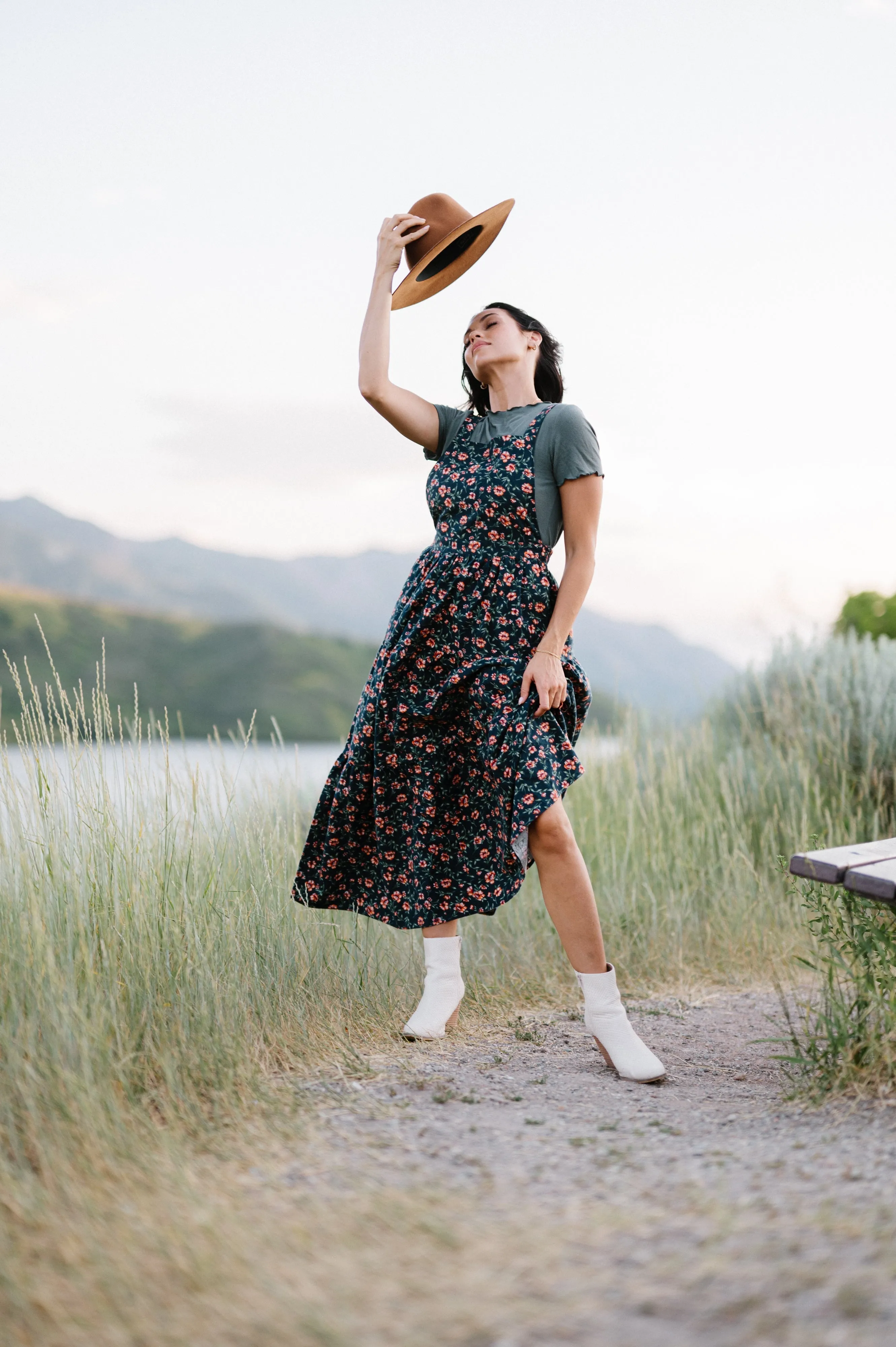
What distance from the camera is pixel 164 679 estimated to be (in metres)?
37.3

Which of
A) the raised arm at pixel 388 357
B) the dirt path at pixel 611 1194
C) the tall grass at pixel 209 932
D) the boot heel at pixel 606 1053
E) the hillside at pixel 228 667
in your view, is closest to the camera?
the dirt path at pixel 611 1194

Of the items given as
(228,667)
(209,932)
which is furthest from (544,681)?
(228,667)

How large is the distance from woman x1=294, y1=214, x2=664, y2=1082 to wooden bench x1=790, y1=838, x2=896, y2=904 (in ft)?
1.61

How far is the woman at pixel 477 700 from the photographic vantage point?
8.39ft

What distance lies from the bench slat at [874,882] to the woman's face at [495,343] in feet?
4.81

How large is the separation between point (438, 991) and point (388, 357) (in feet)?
5.17

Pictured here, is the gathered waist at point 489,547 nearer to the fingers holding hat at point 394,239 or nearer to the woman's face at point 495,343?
the woman's face at point 495,343

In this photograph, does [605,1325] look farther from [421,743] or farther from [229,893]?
[229,893]

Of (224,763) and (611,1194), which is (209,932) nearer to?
(224,763)

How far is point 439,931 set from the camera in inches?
110

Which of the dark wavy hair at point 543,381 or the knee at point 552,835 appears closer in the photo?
the knee at point 552,835

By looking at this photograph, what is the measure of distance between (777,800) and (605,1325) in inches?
145

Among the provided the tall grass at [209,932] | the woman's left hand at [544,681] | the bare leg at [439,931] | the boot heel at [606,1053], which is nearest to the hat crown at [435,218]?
the woman's left hand at [544,681]

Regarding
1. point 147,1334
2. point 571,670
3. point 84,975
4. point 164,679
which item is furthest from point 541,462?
point 164,679
